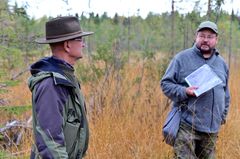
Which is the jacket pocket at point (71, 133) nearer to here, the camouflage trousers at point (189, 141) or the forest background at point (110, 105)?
the forest background at point (110, 105)

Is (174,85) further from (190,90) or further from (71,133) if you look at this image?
(71,133)

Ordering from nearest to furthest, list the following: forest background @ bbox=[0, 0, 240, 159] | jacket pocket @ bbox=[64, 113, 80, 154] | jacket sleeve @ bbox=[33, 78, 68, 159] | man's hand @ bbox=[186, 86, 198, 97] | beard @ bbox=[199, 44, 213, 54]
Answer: jacket sleeve @ bbox=[33, 78, 68, 159] → jacket pocket @ bbox=[64, 113, 80, 154] → man's hand @ bbox=[186, 86, 198, 97] → beard @ bbox=[199, 44, 213, 54] → forest background @ bbox=[0, 0, 240, 159]

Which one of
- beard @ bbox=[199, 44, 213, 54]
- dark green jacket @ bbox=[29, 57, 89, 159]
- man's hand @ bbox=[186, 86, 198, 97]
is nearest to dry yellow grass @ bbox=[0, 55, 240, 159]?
man's hand @ bbox=[186, 86, 198, 97]

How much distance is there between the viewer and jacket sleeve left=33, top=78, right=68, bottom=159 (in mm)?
2334

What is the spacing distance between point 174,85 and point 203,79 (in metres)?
0.29

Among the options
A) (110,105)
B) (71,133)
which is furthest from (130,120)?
(71,133)

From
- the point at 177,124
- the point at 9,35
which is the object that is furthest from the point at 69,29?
the point at 9,35

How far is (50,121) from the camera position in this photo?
7.66ft

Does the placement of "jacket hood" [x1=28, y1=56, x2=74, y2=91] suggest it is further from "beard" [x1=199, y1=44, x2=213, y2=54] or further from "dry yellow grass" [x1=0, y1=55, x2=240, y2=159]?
"dry yellow grass" [x1=0, y1=55, x2=240, y2=159]

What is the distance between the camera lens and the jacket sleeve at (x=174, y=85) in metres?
4.23

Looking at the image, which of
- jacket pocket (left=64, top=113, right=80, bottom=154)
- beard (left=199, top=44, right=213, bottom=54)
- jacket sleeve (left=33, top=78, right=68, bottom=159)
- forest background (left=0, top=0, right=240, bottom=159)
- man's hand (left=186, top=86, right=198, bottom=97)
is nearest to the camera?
jacket sleeve (left=33, top=78, right=68, bottom=159)

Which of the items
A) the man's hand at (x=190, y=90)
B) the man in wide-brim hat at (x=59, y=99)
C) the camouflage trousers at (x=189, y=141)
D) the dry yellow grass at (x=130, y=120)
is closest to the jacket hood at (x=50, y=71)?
the man in wide-brim hat at (x=59, y=99)

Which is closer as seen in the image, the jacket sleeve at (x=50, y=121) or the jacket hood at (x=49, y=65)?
the jacket sleeve at (x=50, y=121)

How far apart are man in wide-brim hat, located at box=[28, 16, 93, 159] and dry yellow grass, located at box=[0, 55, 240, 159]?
7.33ft
